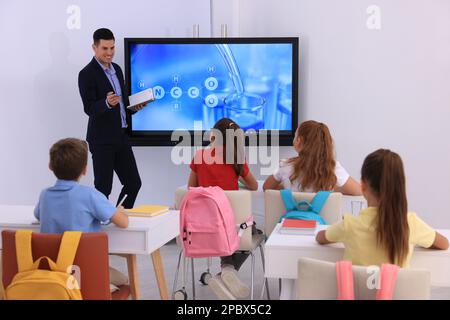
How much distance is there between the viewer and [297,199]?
3.73 metres

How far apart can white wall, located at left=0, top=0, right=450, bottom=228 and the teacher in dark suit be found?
821mm

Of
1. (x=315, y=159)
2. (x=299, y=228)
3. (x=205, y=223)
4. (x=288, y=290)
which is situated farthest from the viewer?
(x=315, y=159)

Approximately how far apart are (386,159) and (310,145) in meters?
1.49

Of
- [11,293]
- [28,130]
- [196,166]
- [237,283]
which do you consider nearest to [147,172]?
[28,130]

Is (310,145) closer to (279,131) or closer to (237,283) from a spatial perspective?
(237,283)

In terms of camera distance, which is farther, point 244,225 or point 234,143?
point 234,143

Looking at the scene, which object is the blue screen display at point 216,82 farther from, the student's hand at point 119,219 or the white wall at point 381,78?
the student's hand at point 119,219

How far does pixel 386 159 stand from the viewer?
245 centimetres

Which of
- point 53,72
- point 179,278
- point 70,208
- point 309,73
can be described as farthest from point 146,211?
point 53,72

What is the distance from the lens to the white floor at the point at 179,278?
4.53 m

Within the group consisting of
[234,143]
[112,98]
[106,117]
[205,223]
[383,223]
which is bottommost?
[205,223]

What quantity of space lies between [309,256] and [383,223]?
389 mm

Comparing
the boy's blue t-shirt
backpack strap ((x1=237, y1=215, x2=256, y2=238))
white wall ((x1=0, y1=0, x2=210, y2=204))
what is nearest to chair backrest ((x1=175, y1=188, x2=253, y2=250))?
backpack strap ((x1=237, y1=215, x2=256, y2=238))

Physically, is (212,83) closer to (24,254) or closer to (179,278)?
(179,278)
